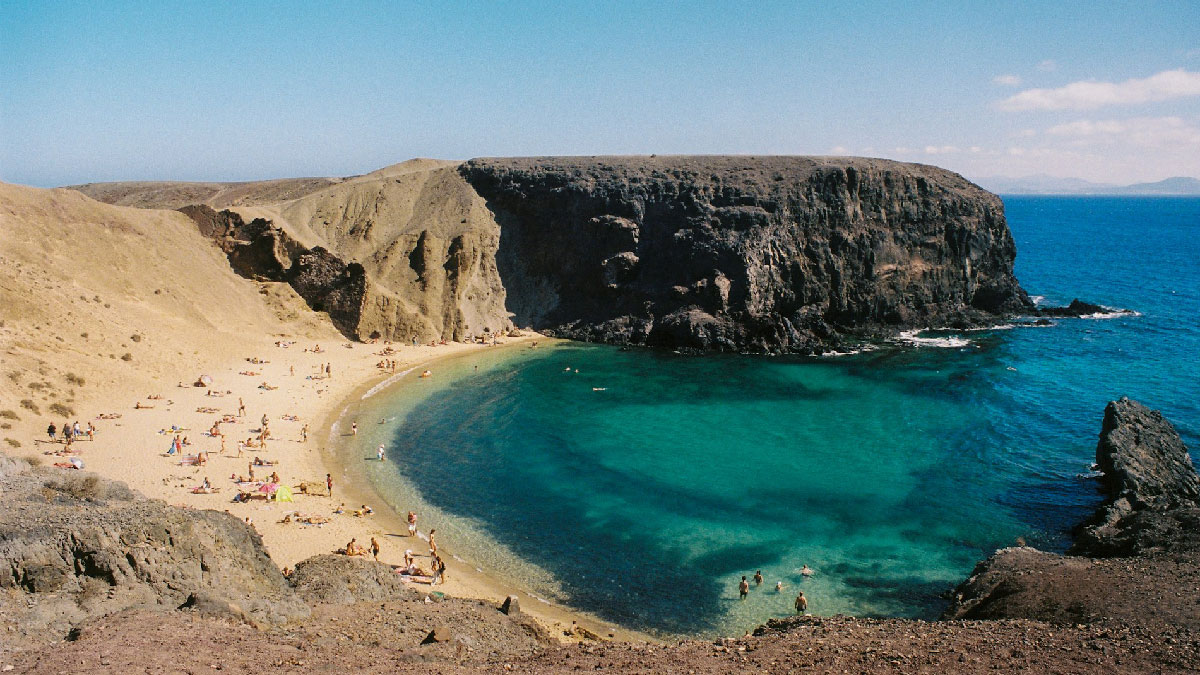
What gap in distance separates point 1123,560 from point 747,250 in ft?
135

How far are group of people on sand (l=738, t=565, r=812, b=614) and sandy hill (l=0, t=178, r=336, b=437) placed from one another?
31.7 m

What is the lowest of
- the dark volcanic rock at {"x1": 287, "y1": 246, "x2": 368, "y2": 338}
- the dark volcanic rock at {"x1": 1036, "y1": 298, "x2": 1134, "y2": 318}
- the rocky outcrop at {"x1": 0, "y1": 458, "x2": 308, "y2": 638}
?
the rocky outcrop at {"x1": 0, "y1": 458, "x2": 308, "y2": 638}

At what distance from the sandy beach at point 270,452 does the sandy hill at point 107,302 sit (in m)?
1.71

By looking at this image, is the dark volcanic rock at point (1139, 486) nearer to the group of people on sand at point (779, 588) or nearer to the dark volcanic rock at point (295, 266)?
the group of people on sand at point (779, 588)

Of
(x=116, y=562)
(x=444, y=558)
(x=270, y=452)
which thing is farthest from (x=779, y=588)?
(x=270, y=452)

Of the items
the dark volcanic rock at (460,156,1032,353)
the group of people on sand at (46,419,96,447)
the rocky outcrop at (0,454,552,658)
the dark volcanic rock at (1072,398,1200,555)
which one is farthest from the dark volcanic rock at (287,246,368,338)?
the dark volcanic rock at (1072,398,1200,555)

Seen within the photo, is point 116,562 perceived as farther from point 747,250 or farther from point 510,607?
point 747,250

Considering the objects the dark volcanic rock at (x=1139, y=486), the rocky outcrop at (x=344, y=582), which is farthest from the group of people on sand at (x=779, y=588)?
the rocky outcrop at (x=344, y=582)

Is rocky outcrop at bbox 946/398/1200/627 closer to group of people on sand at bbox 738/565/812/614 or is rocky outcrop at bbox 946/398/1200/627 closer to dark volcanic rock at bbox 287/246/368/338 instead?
group of people on sand at bbox 738/565/812/614

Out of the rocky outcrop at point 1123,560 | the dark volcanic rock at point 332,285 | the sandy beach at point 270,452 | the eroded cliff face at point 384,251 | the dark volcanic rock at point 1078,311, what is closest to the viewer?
the rocky outcrop at point 1123,560

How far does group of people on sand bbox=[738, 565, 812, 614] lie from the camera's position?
23.7 m

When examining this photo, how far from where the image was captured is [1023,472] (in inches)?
1366

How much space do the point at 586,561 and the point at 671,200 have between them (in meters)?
44.5

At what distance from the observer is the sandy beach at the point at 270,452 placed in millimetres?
26641
